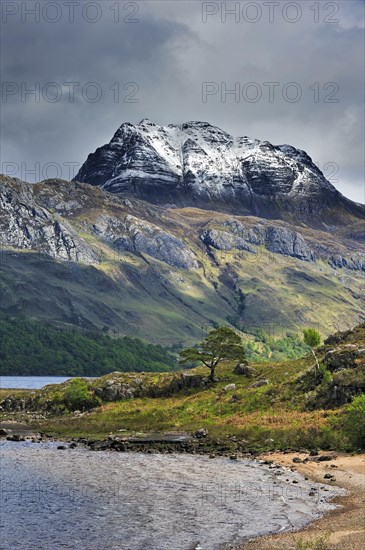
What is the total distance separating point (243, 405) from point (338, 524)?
5189cm

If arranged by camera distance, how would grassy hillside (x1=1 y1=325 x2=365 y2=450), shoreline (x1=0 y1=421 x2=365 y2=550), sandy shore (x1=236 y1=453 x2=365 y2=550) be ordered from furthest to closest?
grassy hillside (x1=1 y1=325 x2=365 y2=450)
shoreline (x1=0 y1=421 x2=365 y2=550)
sandy shore (x1=236 y1=453 x2=365 y2=550)

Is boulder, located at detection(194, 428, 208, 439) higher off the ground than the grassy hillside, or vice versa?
the grassy hillside

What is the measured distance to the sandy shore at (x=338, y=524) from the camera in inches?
1248

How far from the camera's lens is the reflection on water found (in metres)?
Result: 35.6

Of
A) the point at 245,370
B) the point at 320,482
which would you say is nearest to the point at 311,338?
the point at 245,370

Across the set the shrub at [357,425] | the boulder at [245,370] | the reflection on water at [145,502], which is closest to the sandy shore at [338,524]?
the reflection on water at [145,502]

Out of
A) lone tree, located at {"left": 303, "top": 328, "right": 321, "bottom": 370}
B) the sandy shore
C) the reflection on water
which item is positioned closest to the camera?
the sandy shore

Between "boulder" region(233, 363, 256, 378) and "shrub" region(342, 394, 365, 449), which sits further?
"boulder" region(233, 363, 256, 378)

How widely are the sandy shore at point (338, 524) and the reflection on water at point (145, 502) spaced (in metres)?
1.61

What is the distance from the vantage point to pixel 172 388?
108 m

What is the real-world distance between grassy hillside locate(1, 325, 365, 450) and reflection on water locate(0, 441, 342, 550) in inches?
425

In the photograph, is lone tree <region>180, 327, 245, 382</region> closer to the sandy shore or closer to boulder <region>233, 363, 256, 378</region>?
boulder <region>233, 363, 256, 378</region>

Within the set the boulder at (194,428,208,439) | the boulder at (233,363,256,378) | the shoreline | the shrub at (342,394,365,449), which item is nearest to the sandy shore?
the shoreline

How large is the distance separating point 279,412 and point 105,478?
3320cm
